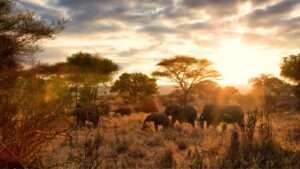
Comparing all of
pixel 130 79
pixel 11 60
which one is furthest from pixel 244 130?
pixel 130 79

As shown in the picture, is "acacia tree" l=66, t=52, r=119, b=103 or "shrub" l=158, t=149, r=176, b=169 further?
"acacia tree" l=66, t=52, r=119, b=103

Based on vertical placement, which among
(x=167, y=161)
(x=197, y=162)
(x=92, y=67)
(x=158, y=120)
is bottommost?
(x=167, y=161)

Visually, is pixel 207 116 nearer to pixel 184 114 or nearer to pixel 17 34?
pixel 184 114

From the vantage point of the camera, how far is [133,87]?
4944 cm

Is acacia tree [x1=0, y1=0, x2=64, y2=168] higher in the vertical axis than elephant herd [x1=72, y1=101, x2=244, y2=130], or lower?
higher

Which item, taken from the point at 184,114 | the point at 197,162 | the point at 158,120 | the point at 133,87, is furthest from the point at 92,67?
the point at 197,162

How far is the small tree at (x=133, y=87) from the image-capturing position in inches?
1918

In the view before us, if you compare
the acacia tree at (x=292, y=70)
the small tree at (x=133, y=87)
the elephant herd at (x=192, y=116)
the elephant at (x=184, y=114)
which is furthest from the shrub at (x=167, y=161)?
the small tree at (x=133, y=87)

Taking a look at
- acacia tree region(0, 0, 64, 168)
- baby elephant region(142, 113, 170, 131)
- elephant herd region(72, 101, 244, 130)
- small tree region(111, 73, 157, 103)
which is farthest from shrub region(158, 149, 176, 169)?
small tree region(111, 73, 157, 103)

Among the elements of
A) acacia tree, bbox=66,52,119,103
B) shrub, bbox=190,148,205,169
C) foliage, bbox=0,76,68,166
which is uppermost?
acacia tree, bbox=66,52,119,103

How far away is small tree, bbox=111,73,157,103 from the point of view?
48.7m

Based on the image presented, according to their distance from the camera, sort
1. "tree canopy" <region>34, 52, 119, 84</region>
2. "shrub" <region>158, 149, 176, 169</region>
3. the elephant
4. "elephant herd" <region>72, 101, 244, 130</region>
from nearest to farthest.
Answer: "shrub" <region>158, 149, 176, 169</region> < "elephant herd" <region>72, 101, 244, 130</region> < the elephant < "tree canopy" <region>34, 52, 119, 84</region>

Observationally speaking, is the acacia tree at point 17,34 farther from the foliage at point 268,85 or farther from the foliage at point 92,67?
the foliage at point 268,85

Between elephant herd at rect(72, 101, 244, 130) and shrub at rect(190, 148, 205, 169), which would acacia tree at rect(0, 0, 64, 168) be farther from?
elephant herd at rect(72, 101, 244, 130)
